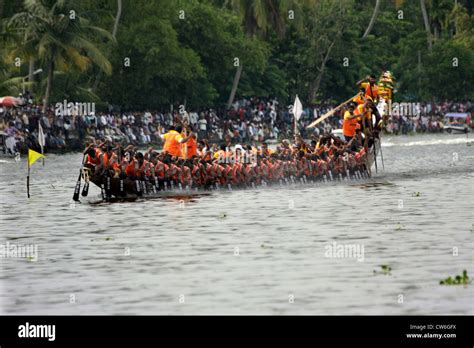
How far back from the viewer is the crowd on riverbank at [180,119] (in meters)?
65.5

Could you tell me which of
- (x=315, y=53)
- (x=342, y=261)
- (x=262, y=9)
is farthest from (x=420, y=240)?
(x=315, y=53)

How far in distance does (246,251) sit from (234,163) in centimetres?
1632

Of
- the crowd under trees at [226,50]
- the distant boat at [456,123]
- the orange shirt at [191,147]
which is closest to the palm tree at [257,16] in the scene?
the crowd under trees at [226,50]

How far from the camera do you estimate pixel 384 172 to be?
177ft

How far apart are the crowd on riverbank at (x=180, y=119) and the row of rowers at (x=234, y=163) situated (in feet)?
25.9

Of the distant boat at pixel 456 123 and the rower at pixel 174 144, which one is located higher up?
the rower at pixel 174 144

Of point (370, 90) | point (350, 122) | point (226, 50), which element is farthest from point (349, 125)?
point (226, 50)

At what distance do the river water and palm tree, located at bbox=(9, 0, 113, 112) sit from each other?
932 inches

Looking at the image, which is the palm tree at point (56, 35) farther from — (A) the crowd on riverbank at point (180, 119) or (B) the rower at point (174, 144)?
(B) the rower at point (174, 144)

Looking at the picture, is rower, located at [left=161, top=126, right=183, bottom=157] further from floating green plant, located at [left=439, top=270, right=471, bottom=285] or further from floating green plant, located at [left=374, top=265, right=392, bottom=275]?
floating green plant, located at [left=439, top=270, right=471, bottom=285]

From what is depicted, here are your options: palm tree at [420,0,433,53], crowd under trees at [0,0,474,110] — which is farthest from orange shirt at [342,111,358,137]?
palm tree at [420,0,433,53]

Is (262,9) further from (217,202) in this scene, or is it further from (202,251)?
(202,251)

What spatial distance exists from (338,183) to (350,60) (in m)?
51.5

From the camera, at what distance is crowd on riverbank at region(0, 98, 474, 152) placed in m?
65.5
